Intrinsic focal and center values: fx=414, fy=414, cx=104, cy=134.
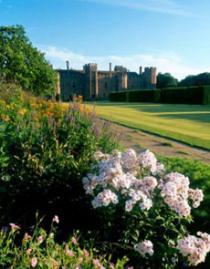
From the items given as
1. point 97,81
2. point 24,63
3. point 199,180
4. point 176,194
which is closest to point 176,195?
point 176,194

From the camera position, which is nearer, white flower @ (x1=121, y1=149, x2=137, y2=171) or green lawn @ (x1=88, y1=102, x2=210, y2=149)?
white flower @ (x1=121, y1=149, x2=137, y2=171)

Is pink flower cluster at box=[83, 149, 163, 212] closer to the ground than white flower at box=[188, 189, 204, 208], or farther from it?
farther from it

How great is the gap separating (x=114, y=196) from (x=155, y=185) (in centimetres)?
37

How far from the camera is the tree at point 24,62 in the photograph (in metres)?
35.1

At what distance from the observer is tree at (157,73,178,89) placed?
88.4 metres

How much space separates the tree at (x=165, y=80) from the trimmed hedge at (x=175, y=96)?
1081 inches

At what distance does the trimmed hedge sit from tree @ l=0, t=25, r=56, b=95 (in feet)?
49.6

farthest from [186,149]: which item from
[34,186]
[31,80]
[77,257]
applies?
[31,80]

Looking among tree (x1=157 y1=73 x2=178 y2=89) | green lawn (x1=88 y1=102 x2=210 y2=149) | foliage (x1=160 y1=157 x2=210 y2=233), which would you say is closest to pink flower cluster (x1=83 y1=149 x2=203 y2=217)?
foliage (x1=160 y1=157 x2=210 y2=233)

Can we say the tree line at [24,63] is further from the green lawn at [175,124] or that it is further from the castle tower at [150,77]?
the castle tower at [150,77]

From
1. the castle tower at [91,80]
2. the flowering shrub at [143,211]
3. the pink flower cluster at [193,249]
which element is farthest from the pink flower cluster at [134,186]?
the castle tower at [91,80]

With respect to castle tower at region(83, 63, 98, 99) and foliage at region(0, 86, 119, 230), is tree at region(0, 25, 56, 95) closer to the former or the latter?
foliage at region(0, 86, 119, 230)

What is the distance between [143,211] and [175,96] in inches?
1839

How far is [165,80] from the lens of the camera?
91.2m
